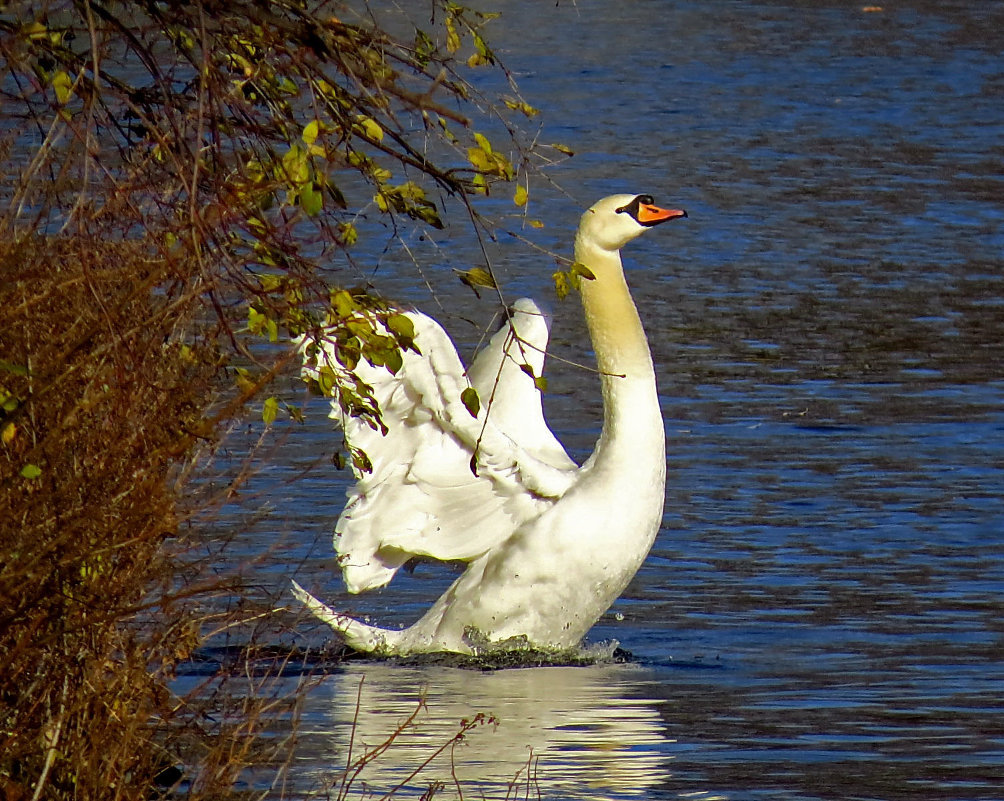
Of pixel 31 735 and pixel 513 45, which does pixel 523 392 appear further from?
pixel 513 45

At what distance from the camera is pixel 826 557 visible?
9656 mm

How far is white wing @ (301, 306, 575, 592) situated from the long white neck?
0.28m

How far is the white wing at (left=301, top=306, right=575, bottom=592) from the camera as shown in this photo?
8055 mm

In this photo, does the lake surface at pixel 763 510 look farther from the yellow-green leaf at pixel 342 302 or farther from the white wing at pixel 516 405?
the white wing at pixel 516 405

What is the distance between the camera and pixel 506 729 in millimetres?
7262

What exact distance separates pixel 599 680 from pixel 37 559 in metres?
4.02

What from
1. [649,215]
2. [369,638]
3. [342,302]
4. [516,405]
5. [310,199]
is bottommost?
[369,638]

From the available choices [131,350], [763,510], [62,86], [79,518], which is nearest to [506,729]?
[79,518]

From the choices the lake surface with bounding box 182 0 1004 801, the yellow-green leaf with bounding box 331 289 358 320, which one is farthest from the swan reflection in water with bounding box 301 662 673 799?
the yellow-green leaf with bounding box 331 289 358 320

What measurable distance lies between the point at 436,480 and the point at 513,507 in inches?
16.4

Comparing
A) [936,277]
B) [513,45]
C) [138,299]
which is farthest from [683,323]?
[513,45]

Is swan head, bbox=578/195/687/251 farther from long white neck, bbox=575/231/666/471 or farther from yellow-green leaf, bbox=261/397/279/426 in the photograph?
yellow-green leaf, bbox=261/397/279/426

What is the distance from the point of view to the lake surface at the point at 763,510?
6.87 metres

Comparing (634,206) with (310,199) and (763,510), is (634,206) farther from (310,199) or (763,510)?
(310,199)
